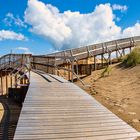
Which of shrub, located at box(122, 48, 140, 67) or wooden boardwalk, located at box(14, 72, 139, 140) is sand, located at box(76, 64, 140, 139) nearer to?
shrub, located at box(122, 48, 140, 67)

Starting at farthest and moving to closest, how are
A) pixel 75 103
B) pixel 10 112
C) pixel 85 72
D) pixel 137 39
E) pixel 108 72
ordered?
pixel 137 39
pixel 85 72
pixel 108 72
pixel 10 112
pixel 75 103

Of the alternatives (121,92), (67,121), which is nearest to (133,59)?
(121,92)

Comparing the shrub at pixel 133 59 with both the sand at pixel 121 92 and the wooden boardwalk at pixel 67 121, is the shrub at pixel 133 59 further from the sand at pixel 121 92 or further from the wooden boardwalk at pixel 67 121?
the wooden boardwalk at pixel 67 121

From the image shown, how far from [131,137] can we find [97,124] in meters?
0.96

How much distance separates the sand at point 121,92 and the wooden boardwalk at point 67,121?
1.14 m

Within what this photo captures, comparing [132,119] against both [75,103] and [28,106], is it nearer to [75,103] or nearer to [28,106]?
[75,103]

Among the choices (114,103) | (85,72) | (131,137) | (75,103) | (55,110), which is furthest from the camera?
(85,72)

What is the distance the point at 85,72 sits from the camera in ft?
84.2

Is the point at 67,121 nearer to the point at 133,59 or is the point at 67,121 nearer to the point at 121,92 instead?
the point at 121,92

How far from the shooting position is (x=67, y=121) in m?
7.83

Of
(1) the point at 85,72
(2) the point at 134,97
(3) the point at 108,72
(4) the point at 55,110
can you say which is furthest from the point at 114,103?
(1) the point at 85,72

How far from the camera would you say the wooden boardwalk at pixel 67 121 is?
699cm

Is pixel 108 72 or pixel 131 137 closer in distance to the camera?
pixel 131 137

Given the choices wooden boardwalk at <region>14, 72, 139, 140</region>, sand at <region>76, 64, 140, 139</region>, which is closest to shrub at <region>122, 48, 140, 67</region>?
sand at <region>76, 64, 140, 139</region>
